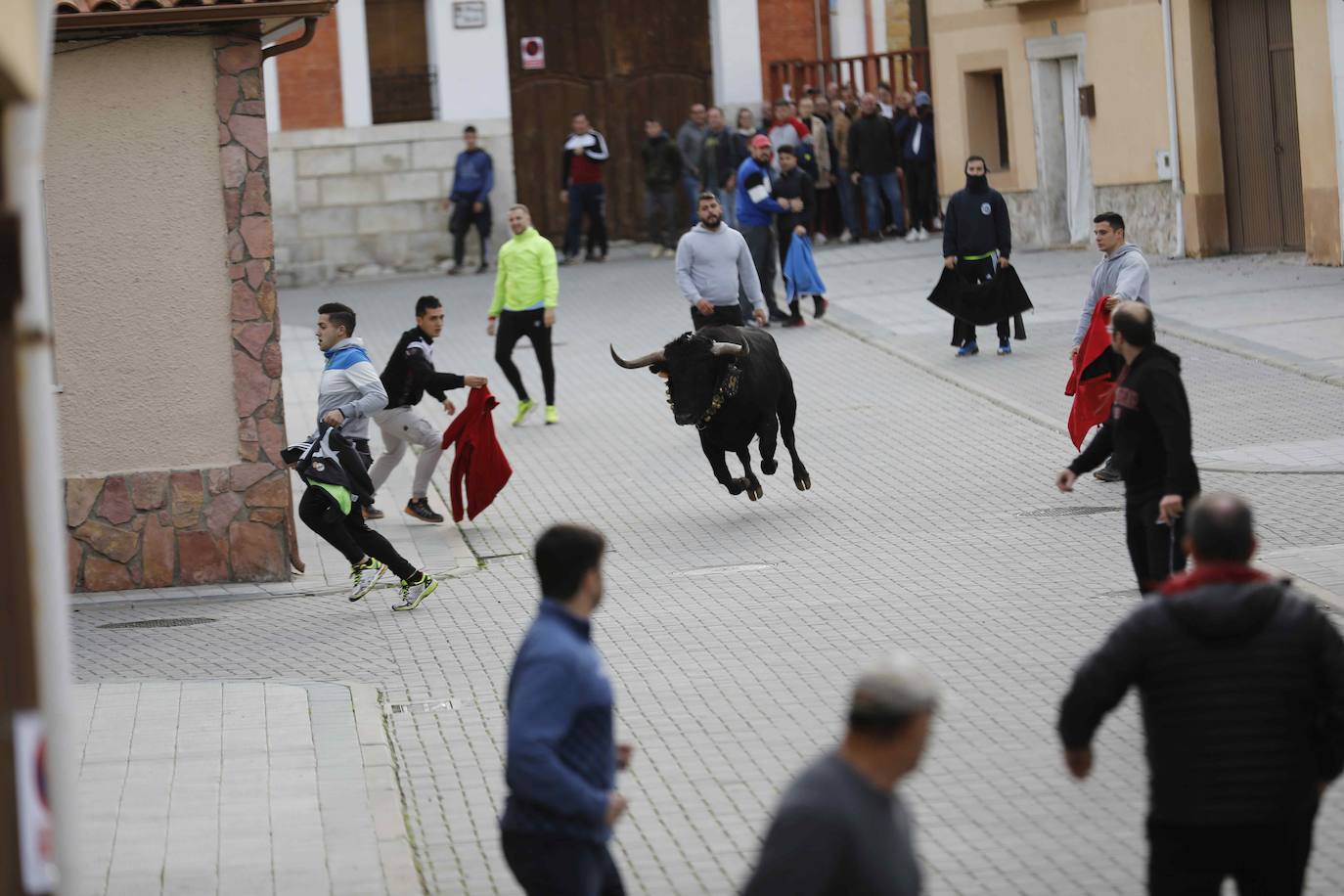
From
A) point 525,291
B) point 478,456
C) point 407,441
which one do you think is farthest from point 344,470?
point 525,291

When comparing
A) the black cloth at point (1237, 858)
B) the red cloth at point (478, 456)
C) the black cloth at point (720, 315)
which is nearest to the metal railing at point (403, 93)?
the black cloth at point (720, 315)

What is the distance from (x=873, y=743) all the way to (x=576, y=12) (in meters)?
28.8

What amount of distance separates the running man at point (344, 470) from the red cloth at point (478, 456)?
1832 mm

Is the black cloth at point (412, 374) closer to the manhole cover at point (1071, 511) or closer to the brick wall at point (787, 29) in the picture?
the manhole cover at point (1071, 511)

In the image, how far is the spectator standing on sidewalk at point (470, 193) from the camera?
101ft

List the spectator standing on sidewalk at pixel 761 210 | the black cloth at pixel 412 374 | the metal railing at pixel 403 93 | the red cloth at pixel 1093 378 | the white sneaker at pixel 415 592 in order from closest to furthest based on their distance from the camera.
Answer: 1. the white sneaker at pixel 415 592
2. the red cloth at pixel 1093 378
3. the black cloth at pixel 412 374
4. the spectator standing on sidewalk at pixel 761 210
5. the metal railing at pixel 403 93

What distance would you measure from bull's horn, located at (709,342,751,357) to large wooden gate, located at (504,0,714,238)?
17976 millimetres

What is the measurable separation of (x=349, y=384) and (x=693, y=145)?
60.5ft

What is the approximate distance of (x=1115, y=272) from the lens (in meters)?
14.2

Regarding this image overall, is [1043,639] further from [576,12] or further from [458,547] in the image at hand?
[576,12]

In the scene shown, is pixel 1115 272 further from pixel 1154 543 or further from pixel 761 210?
pixel 761 210

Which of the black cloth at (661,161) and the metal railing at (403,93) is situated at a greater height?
the metal railing at (403,93)

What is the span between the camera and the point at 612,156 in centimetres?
3284

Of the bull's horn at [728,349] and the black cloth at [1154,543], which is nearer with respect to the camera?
the black cloth at [1154,543]
